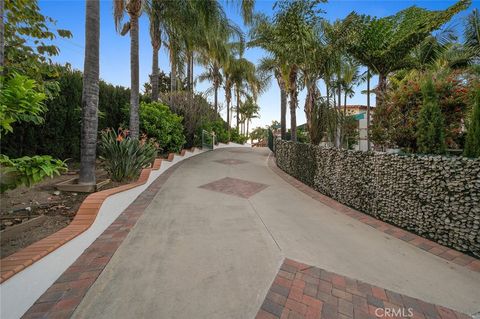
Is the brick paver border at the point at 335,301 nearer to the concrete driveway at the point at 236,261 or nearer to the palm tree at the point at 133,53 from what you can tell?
the concrete driveway at the point at 236,261

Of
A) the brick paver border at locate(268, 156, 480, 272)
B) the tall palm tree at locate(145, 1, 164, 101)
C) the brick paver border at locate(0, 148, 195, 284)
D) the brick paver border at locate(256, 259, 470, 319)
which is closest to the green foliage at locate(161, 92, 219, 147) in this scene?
the tall palm tree at locate(145, 1, 164, 101)

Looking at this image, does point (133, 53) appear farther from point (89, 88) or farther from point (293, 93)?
point (293, 93)

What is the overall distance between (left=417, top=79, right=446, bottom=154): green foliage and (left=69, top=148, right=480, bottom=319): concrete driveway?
5.19 m

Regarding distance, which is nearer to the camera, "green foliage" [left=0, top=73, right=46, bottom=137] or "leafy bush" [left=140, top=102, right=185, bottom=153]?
"green foliage" [left=0, top=73, right=46, bottom=137]

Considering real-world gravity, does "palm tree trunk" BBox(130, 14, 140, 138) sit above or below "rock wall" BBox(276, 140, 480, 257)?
above

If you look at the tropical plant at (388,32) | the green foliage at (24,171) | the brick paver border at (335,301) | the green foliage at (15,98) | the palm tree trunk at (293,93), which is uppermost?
the tropical plant at (388,32)

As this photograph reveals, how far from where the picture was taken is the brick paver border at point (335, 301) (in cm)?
204

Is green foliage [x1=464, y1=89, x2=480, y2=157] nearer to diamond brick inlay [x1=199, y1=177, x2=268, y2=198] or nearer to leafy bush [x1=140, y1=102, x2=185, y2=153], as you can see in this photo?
diamond brick inlay [x1=199, y1=177, x2=268, y2=198]

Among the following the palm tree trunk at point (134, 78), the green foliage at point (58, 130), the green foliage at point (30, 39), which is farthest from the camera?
the palm tree trunk at point (134, 78)

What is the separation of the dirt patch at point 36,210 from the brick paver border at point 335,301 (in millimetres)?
2852

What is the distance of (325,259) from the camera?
2928 millimetres

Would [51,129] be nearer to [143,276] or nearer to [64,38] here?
[64,38]

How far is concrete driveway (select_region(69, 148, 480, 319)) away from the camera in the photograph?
6.95 ft

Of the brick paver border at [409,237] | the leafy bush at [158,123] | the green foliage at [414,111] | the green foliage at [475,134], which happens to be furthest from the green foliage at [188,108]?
the green foliage at [475,134]
